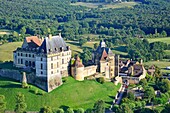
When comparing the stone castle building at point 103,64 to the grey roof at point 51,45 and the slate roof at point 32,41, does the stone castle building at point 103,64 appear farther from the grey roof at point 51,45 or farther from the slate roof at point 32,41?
the slate roof at point 32,41

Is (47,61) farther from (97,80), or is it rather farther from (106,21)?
(106,21)

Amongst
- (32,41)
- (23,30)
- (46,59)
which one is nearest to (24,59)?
(32,41)

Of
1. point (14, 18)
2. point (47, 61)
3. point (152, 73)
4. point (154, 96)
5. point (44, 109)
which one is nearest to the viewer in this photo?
point (44, 109)

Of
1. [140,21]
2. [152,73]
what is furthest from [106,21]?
[152,73]

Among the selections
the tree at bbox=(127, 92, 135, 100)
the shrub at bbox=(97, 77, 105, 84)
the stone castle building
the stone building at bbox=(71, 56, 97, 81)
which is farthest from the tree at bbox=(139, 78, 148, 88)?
the stone building at bbox=(71, 56, 97, 81)

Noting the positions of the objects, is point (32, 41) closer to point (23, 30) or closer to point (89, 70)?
point (89, 70)

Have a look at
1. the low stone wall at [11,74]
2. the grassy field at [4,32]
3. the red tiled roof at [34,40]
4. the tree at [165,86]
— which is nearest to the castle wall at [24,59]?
the red tiled roof at [34,40]

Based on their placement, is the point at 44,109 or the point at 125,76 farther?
the point at 125,76
